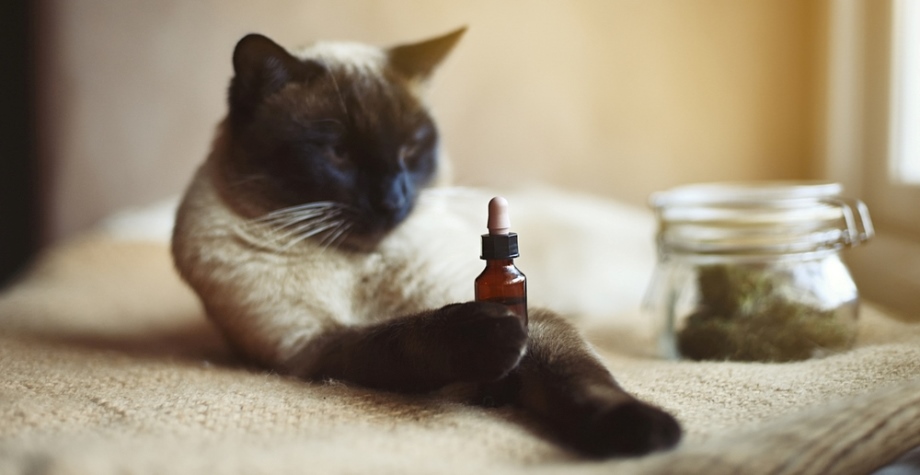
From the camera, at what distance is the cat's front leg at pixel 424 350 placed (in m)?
0.66

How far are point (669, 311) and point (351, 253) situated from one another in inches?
22.0

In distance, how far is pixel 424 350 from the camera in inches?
28.6

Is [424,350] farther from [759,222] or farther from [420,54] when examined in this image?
[759,222]

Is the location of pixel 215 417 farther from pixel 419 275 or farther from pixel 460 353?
pixel 419 275

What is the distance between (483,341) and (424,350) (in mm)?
93

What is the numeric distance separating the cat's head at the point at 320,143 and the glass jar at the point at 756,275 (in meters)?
0.49

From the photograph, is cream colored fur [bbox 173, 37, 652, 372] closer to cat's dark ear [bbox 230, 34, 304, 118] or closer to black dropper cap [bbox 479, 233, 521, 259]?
cat's dark ear [bbox 230, 34, 304, 118]

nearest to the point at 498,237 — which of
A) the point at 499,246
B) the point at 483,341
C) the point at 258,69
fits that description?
the point at 499,246

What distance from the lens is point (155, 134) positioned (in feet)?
7.38

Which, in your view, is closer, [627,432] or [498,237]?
[627,432]

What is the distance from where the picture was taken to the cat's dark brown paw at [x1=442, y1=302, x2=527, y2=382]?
65cm

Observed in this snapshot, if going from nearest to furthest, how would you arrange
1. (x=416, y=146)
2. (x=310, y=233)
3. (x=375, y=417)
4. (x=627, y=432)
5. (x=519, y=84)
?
(x=627, y=432), (x=375, y=417), (x=310, y=233), (x=416, y=146), (x=519, y=84)

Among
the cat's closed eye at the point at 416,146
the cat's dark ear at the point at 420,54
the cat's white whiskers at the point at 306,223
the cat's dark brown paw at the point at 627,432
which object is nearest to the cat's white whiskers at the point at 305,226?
the cat's white whiskers at the point at 306,223

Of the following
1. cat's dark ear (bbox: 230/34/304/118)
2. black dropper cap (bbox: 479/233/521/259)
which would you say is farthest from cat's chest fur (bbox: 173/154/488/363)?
black dropper cap (bbox: 479/233/521/259)
